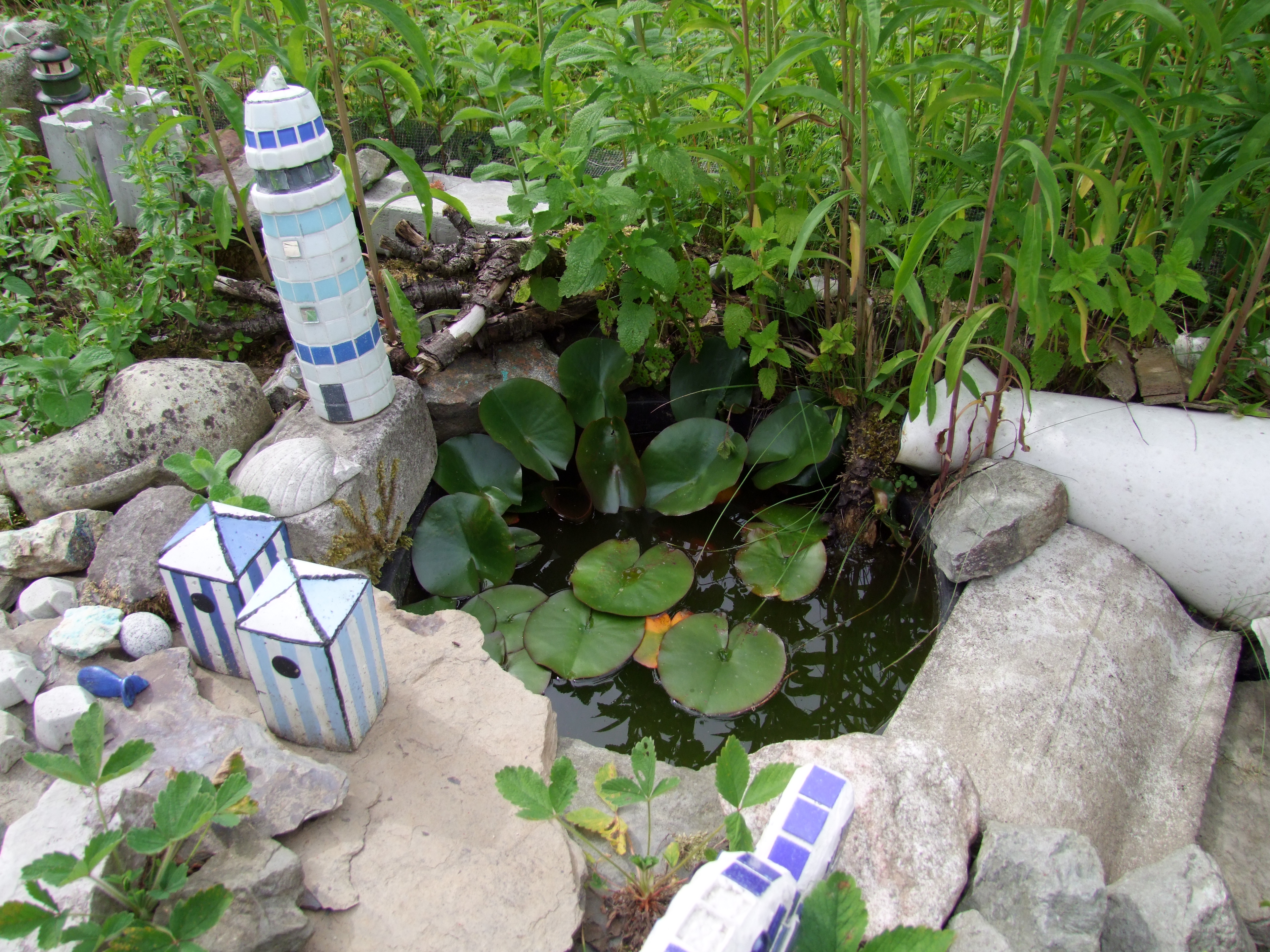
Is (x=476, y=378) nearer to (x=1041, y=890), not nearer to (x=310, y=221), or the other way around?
(x=310, y=221)

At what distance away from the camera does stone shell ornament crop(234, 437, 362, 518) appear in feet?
6.16

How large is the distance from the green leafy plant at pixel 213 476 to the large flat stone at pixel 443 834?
0.40 metres

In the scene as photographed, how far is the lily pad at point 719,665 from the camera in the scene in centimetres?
190

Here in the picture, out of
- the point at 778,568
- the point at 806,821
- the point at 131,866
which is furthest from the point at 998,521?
the point at 131,866

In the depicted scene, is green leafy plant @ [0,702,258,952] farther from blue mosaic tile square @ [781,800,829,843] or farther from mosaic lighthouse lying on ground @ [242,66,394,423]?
mosaic lighthouse lying on ground @ [242,66,394,423]

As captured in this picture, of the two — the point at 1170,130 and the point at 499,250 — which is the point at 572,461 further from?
the point at 1170,130

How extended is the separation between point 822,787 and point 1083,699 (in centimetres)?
64

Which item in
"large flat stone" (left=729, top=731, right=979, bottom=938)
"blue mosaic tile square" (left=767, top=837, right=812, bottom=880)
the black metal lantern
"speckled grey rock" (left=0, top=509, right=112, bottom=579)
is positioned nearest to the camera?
"blue mosaic tile square" (left=767, top=837, right=812, bottom=880)

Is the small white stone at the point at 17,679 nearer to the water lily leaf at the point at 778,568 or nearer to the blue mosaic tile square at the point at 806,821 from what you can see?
the blue mosaic tile square at the point at 806,821

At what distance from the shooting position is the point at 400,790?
1.45 m

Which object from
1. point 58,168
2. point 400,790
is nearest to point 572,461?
point 400,790

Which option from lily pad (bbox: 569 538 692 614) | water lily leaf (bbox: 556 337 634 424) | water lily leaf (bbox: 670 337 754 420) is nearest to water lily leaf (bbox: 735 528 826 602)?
lily pad (bbox: 569 538 692 614)

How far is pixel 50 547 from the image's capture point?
1.80m

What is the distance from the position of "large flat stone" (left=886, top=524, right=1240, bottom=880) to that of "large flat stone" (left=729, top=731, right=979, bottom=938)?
0.26 feet
